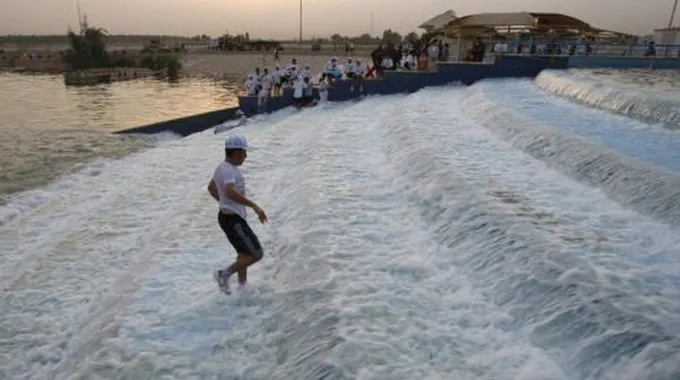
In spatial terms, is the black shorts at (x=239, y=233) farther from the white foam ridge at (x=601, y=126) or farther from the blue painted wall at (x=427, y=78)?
the blue painted wall at (x=427, y=78)

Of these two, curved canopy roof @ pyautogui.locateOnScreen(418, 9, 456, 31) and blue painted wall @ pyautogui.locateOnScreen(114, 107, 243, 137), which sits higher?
curved canopy roof @ pyautogui.locateOnScreen(418, 9, 456, 31)

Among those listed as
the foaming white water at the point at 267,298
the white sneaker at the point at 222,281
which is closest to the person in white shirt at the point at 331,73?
the foaming white water at the point at 267,298

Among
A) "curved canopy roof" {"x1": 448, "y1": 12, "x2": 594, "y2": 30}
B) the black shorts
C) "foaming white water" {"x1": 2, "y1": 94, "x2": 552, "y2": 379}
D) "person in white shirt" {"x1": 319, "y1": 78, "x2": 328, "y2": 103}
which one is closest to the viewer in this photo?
"foaming white water" {"x1": 2, "y1": 94, "x2": 552, "y2": 379}

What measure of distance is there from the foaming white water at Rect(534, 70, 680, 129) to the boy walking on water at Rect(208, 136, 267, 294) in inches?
333

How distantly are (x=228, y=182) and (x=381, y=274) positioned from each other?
1726 mm

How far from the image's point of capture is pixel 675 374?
→ 3.13 metres

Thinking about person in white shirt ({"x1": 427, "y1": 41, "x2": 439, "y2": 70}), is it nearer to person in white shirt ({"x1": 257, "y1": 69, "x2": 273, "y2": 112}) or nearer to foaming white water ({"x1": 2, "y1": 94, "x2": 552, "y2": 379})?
person in white shirt ({"x1": 257, "y1": 69, "x2": 273, "y2": 112})

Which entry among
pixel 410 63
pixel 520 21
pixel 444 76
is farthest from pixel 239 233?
pixel 520 21

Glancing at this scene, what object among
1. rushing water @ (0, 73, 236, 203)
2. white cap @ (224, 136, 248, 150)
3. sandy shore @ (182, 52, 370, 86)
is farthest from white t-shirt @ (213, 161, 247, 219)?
sandy shore @ (182, 52, 370, 86)

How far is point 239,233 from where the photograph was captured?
15.9 feet

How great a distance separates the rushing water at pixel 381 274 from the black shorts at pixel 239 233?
0.56 metres

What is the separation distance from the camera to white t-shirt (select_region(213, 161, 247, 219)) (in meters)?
4.65

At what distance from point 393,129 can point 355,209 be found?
4901 millimetres

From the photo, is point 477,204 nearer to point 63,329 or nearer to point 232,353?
point 232,353
